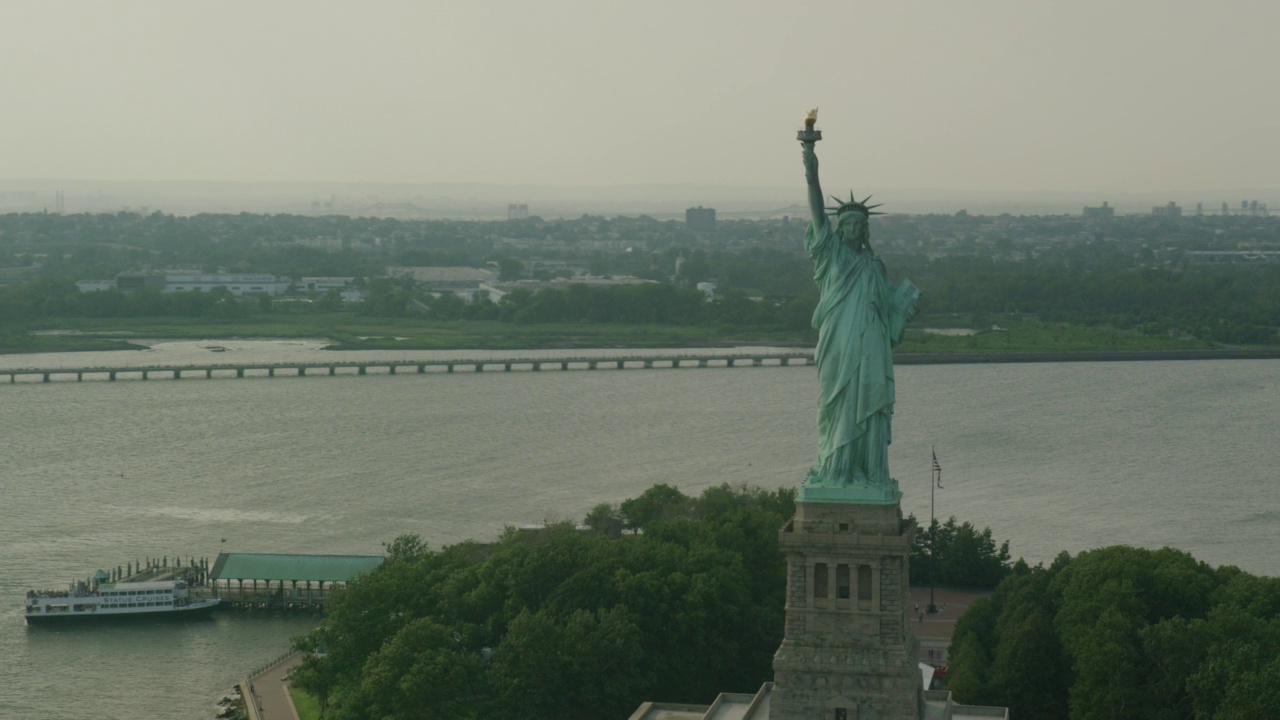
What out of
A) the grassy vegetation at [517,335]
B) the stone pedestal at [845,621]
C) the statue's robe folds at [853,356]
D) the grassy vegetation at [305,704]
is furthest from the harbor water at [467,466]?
the statue's robe folds at [853,356]

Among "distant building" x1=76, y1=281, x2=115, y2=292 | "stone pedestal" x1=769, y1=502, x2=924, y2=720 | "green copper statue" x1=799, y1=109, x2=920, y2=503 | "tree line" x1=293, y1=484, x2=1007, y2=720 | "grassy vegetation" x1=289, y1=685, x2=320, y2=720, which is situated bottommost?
"distant building" x1=76, y1=281, x2=115, y2=292

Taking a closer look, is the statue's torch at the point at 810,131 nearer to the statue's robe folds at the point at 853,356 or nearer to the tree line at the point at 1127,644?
the statue's robe folds at the point at 853,356

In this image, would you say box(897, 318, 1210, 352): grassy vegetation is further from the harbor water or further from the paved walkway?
the paved walkway

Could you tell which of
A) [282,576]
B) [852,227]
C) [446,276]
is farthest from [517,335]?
[852,227]

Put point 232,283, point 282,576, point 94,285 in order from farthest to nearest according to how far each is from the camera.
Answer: point 232,283 < point 94,285 < point 282,576

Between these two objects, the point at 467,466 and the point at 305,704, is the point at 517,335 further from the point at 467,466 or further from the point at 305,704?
the point at 305,704

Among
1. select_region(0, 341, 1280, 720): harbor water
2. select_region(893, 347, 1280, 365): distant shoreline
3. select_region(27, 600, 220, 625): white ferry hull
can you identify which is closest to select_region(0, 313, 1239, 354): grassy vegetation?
select_region(893, 347, 1280, 365): distant shoreline
